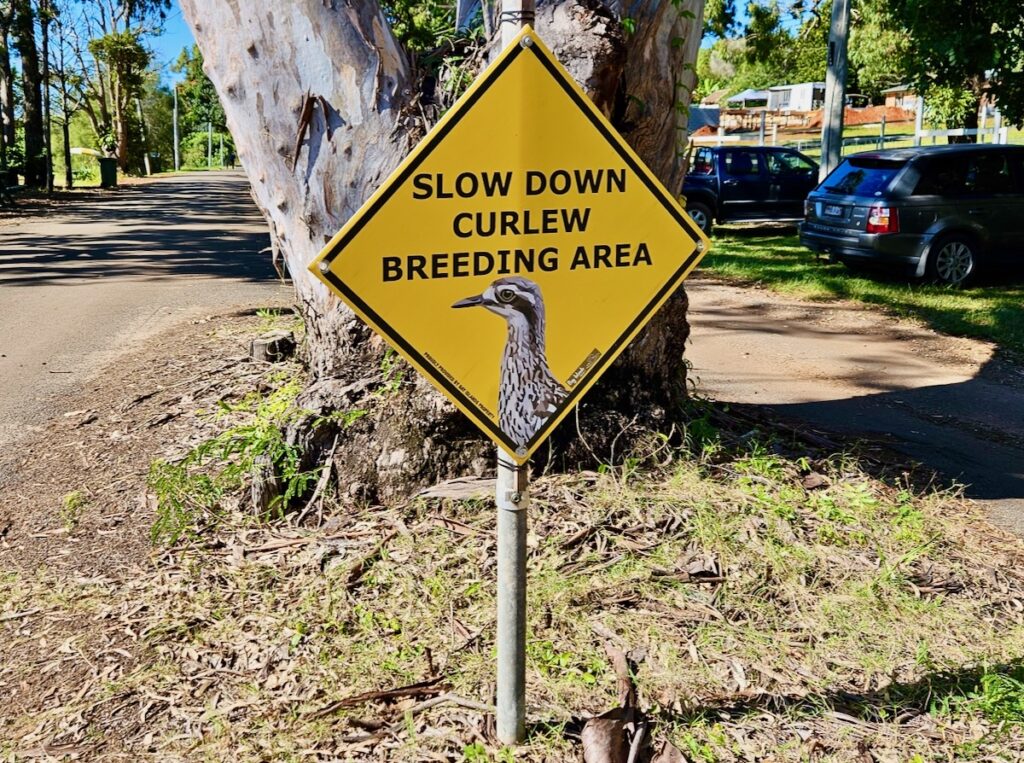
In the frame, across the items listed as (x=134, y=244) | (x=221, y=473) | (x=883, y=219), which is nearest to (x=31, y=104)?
(x=134, y=244)

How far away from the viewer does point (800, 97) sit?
5147 centimetres

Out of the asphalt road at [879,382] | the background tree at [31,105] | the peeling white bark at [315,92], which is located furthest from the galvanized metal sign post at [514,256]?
the background tree at [31,105]

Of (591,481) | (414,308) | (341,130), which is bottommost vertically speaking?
(591,481)

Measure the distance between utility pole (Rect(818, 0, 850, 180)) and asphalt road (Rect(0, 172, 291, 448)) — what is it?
361 inches

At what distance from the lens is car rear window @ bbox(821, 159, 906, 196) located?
12.8 metres

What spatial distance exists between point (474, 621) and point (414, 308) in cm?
153

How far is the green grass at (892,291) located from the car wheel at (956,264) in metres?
0.21

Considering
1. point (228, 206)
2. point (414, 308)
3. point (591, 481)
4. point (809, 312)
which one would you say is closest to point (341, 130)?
point (591, 481)

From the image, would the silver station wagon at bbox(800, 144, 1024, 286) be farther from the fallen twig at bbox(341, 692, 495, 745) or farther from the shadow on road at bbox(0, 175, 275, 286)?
the fallen twig at bbox(341, 692, 495, 745)

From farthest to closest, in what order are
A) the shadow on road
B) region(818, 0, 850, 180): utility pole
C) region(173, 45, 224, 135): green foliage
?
region(173, 45, 224, 135): green foliage
region(818, 0, 850, 180): utility pole
the shadow on road

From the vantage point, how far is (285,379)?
6293 mm

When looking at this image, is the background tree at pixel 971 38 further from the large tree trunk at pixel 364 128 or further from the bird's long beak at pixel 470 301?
the bird's long beak at pixel 470 301

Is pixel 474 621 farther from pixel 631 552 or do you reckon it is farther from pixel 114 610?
pixel 114 610

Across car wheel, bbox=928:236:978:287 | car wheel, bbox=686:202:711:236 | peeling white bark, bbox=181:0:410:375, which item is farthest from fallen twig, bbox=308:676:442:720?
car wheel, bbox=686:202:711:236
